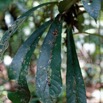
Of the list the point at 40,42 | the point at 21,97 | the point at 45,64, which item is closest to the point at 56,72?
the point at 45,64

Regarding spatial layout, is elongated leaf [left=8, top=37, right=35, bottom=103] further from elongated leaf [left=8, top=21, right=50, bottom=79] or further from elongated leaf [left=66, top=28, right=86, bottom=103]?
elongated leaf [left=66, top=28, right=86, bottom=103]

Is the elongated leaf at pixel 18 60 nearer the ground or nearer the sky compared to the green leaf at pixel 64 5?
nearer the ground

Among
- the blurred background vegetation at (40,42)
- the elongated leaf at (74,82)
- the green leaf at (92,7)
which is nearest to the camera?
the green leaf at (92,7)

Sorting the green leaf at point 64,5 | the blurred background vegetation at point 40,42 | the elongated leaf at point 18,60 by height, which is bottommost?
the blurred background vegetation at point 40,42

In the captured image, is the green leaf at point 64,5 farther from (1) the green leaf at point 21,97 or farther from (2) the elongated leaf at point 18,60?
(1) the green leaf at point 21,97

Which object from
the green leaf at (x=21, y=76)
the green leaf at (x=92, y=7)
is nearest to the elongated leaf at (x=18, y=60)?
the green leaf at (x=21, y=76)

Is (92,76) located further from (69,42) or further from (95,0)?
(95,0)
